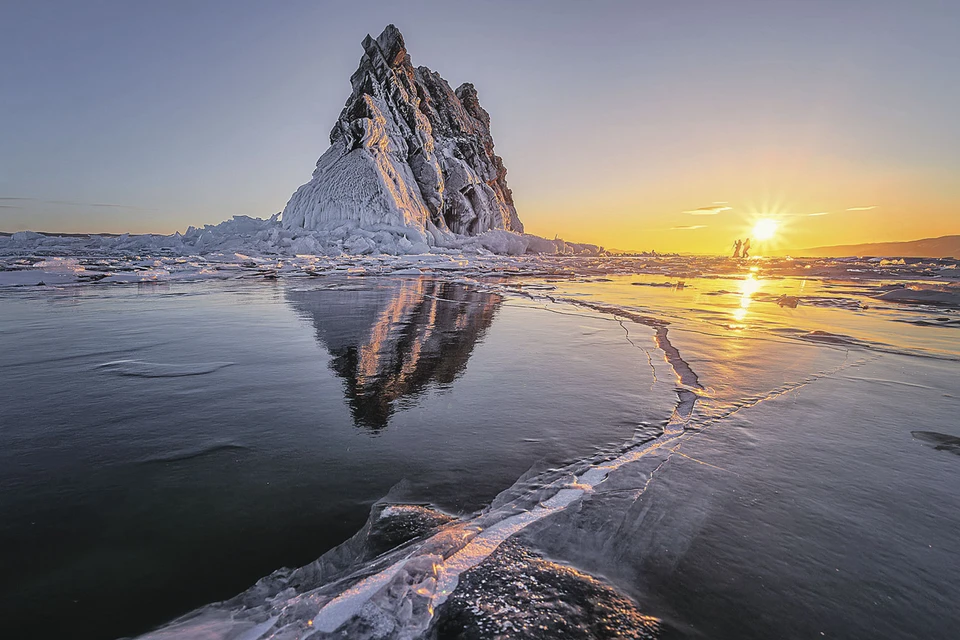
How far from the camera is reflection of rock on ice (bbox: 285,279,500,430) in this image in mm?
2924

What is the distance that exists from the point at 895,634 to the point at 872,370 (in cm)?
347

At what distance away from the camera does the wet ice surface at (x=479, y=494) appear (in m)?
1.08

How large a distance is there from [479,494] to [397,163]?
4297 centimetres

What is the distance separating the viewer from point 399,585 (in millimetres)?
1110

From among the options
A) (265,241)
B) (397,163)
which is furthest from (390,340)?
(397,163)

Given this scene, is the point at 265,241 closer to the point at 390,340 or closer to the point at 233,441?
the point at 390,340

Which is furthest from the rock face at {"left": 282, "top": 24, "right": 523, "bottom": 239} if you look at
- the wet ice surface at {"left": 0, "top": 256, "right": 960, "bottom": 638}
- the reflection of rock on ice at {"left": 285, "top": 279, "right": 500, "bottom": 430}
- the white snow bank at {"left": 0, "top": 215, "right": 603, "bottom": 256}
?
the wet ice surface at {"left": 0, "top": 256, "right": 960, "bottom": 638}

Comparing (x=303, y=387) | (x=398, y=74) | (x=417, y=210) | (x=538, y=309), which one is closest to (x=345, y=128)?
(x=417, y=210)

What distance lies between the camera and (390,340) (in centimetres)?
469

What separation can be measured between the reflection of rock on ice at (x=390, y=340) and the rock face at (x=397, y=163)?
27.6 metres

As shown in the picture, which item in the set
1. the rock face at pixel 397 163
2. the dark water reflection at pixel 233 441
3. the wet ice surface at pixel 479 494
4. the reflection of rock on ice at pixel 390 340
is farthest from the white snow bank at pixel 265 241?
the wet ice surface at pixel 479 494

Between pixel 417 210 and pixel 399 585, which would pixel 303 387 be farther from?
pixel 417 210

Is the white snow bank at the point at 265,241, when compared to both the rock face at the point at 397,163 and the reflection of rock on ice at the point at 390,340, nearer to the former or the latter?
the rock face at the point at 397,163

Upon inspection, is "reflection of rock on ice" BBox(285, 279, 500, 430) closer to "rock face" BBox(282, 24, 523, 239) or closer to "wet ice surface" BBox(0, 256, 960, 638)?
"wet ice surface" BBox(0, 256, 960, 638)
